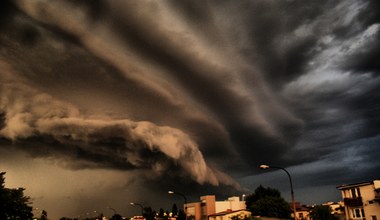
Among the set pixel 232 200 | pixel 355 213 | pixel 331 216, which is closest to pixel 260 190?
pixel 232 200

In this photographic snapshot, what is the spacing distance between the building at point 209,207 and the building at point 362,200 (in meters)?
50.5

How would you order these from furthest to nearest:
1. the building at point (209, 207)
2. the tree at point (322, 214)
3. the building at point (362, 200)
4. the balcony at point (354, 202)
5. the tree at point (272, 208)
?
the building at point (209, 207) < the tree at point (272, 208) < the tree at point (322, 214) < the balcony at point (354, 202) < the building at point (362, 200)

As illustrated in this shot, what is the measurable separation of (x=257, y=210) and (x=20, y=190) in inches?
2948

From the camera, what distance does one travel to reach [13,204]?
56250 mm

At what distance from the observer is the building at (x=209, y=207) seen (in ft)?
387

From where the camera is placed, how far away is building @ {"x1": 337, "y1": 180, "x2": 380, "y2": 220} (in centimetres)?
6288

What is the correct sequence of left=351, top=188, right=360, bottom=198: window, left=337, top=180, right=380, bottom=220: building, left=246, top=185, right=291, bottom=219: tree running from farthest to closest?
left=246, top=185, right=291, bottom=219: tree, left=351, top=188, right=360, bottom=198: window, left=337, top=180, right=380, bottom=220: building

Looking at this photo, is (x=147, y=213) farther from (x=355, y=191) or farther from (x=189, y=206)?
(x=355, y=191)

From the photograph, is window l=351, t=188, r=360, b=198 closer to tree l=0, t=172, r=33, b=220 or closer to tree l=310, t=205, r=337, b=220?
tree l=310, t=205, r=337, b=220

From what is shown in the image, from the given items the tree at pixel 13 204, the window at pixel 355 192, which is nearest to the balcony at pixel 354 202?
the window at pixel 355 192

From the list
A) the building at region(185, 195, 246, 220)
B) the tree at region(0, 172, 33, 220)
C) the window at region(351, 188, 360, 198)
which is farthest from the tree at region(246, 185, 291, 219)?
the tree at region(0, 172, 33, 220)

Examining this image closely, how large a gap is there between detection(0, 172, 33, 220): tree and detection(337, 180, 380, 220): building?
2404 inches

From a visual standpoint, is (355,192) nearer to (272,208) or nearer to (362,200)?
(362,200)

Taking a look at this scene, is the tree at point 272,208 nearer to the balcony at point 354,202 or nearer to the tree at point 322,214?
the tree at point 322,214
